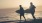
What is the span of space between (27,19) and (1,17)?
0.24m

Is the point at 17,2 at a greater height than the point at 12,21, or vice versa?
the point at 17,2

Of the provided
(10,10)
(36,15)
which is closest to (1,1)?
(10,10)

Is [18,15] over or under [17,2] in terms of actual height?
under

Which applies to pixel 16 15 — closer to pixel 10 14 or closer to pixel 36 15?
pixel 10 14

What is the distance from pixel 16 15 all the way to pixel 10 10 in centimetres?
12

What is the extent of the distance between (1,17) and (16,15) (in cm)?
→ 14

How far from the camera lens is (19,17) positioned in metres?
0.99

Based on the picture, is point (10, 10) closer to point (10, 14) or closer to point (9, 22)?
point (10, 14)

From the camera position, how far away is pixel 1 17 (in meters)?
1.00

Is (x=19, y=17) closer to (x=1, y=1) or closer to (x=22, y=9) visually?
(x=22, y=9)

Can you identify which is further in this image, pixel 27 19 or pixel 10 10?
pixel 10 10

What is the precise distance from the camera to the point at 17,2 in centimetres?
108

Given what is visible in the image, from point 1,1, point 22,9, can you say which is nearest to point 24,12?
point 22,9

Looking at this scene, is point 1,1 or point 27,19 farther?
point 1,1
